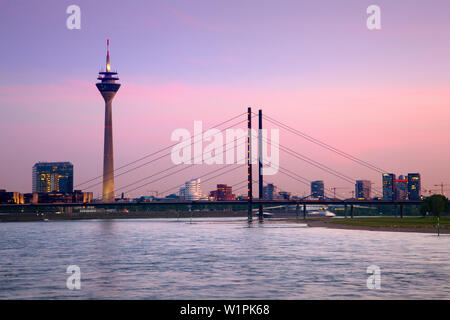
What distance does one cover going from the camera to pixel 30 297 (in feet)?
98.2

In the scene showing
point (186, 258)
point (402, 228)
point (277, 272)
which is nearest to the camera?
point (277, 272)
